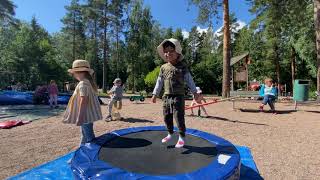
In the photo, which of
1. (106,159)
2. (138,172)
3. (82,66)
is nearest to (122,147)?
(106,159)

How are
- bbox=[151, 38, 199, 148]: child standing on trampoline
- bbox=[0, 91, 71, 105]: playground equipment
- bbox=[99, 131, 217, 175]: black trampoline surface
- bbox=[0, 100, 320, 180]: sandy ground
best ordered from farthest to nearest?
bbox=[0, 91, 71, 105]: playground equipment
bbox=[0, 100, 320, 180]: sandy ground
bbox=[151, 38, 199, 148]: child standing on trampoline
bbox=[99, 131, 217, 175]: black trampoline surface

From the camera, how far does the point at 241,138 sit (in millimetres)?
7750

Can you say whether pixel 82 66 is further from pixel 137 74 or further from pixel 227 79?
pixel 137 74

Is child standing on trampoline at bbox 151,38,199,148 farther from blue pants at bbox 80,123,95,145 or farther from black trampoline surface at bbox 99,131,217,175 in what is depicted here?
blue pants at bbox 80,123,95,145

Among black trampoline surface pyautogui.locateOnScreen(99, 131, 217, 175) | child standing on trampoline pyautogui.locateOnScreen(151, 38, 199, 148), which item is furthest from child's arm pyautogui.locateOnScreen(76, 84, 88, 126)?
child standing on trampoline pyautogui.locateOnScreen(151, 38, 199, 148)

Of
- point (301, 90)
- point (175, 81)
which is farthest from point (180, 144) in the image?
point (301, 90)

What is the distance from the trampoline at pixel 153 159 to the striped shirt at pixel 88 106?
0.36m

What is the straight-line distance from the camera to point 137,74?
40625 millimetres

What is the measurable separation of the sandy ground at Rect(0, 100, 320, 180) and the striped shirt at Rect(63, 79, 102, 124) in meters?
1.27

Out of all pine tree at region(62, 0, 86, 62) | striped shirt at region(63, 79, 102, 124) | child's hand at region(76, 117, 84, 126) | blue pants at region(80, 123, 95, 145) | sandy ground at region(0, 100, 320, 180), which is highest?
pine tree at region(62, 0, 86, 62)

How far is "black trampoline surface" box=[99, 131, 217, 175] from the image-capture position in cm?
364

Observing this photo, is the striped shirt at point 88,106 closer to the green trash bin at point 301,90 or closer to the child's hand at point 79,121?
the child's hand at point 79,121

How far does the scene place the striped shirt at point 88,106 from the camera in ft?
15.3

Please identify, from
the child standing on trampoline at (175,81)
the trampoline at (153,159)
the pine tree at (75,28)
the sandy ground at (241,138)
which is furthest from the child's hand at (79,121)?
the pine tree at (75,28)
